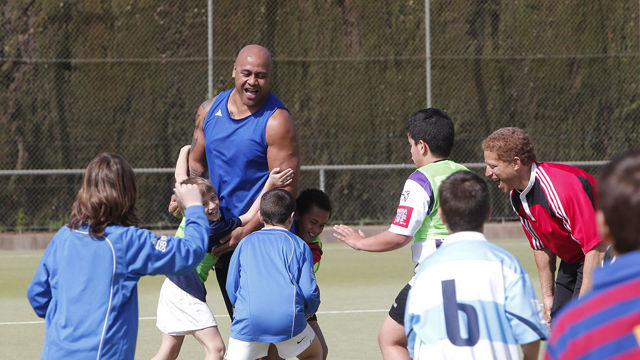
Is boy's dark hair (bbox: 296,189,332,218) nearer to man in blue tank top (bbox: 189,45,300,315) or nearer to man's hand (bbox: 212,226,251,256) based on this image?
man in blue tank top (bbox: 189,45,300,315)

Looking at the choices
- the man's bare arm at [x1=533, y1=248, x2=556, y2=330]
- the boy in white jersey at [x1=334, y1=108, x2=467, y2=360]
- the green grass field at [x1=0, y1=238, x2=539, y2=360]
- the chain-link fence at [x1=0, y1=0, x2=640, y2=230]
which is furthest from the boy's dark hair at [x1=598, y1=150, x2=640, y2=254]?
the chain-link fence at [x1=0, y1=0, x2=640, y2=230]

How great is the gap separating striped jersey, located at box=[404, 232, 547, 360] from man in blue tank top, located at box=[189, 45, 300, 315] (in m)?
1.99

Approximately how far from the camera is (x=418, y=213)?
4254mm

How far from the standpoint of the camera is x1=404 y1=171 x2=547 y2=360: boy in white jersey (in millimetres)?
3031

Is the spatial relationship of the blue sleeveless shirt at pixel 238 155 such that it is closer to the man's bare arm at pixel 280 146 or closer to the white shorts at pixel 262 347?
the man's bare arm at pixel 280 146

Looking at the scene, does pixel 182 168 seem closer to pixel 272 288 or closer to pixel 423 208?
pixel 272 288

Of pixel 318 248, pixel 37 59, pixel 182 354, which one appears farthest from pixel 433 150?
pixel 37 59

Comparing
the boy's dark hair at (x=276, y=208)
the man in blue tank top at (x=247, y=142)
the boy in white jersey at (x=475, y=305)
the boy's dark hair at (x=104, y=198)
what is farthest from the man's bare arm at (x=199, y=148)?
the boy in white jersey at (x=475, y=305)

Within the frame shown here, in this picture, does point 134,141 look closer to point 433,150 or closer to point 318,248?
point 318,248

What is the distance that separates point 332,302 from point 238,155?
3.66 m

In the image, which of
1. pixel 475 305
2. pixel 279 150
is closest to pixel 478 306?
pixel 475 305

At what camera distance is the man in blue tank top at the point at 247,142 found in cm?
502

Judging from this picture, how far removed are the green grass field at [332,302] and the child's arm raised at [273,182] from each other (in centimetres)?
153

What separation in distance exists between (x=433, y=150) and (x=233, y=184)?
1.25 meters
